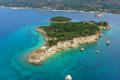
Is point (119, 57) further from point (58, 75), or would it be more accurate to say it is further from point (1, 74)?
point (1, 74)

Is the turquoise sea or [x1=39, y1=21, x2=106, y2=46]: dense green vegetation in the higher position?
[x1=39, y1=21, x2=106, y2=46]: dense green vegetation

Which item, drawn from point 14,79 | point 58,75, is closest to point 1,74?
point 14,79

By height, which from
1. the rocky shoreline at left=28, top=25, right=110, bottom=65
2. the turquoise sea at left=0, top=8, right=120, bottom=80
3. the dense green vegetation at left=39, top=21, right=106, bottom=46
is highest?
the dense green vegetation at left=39, top=21, right=106, bottom=46

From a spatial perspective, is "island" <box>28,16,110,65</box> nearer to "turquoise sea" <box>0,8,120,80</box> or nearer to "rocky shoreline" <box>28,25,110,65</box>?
Result: "rocky shoreline" <box>28,25,110,65</box>

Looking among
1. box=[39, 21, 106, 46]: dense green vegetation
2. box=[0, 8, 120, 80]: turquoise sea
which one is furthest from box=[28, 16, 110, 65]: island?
box=[0, 8, 120, 80]: turquoise sea

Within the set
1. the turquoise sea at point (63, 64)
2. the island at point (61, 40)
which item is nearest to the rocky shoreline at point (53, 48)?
the island at point (61, 40)

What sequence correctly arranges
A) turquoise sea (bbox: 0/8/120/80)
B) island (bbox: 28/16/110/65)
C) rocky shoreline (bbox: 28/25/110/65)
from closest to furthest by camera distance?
turquoise sea (bbox: 0/8/120/80) → rocky shoreline (bbox: 28/25/110/65) → island (bbox: 28/16/110/65)

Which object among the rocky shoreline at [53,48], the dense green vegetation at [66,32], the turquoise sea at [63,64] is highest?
the dense green vegetation at [66,32]

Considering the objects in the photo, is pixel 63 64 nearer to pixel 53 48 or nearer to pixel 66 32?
pixel 53 48

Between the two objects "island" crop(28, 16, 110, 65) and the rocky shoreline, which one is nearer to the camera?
the rocky shoreline

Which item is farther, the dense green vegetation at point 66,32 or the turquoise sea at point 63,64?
the dense green vegetation at point 66,32

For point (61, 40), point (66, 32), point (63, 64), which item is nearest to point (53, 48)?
point (61, 40)

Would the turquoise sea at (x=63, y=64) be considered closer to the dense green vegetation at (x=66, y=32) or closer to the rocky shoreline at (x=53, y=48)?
the rocky shoreline at (x=53, y=48)
